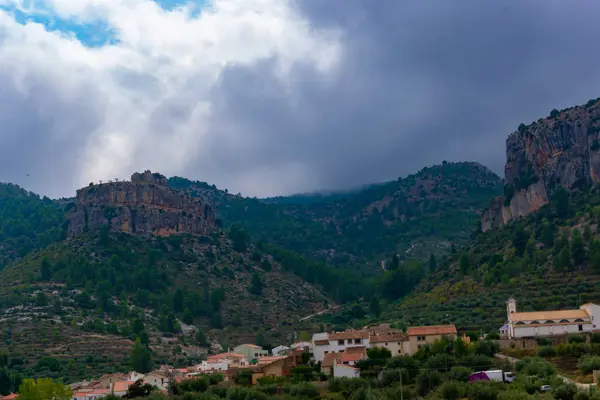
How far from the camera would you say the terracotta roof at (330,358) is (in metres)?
67.4

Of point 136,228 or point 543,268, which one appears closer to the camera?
point 543,268

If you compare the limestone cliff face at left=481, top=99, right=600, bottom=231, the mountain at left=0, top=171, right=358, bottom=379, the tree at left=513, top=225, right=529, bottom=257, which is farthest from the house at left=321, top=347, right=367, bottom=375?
the limestone cliff face at left=481, top=99, right=600, bottom=231

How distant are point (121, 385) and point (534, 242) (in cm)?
5194

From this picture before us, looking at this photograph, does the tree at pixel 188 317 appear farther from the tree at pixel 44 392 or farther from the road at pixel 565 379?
the road at pixel 565 379

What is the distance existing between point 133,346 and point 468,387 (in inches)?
2013

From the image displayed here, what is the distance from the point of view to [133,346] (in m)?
96.3

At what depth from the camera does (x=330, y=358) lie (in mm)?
68688

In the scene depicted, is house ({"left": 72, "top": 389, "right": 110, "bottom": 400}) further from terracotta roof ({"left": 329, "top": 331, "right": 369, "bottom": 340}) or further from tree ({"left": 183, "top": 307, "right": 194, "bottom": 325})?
tree ({"left": 183, "top": 307, "right": 194, "bottom": 325})

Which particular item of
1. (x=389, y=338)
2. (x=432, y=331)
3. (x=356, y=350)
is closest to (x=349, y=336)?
(x=356, y=350)

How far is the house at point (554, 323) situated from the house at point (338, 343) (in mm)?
11376

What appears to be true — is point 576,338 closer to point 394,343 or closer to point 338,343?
point 394,343

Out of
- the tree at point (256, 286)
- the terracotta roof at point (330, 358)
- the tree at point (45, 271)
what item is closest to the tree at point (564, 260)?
the terracotta roof at point (330, 358)

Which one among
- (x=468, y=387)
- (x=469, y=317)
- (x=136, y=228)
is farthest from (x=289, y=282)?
(x=468, y=387)

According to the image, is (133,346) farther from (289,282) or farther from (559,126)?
(559,126)
